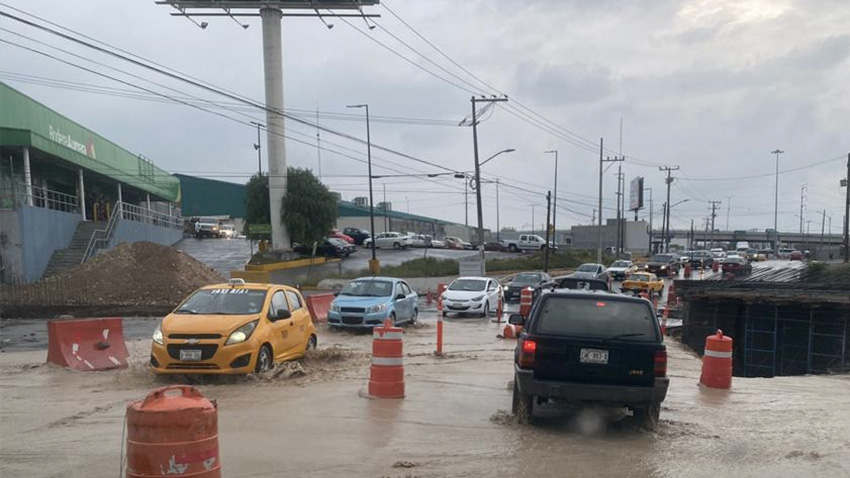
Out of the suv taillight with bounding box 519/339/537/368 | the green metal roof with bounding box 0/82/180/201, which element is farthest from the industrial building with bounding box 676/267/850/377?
the green metal roof with bounding box 0/82/180/201

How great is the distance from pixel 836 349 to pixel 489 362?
13745 mm

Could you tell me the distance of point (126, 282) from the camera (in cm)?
2941

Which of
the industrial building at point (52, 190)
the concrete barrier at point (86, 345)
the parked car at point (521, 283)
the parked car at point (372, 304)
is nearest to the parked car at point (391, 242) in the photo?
the industrial building at point (52, 190)

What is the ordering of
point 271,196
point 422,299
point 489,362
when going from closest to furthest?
point 489,362 < point 422,299 < point 271,196

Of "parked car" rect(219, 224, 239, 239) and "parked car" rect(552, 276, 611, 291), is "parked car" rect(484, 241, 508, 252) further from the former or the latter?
"parked car" rect(552, 276, 611, 291)

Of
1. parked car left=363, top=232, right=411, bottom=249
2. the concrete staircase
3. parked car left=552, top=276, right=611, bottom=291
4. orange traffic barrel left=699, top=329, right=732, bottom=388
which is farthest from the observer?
parked car left=363, top=232, right=411, bottom=249

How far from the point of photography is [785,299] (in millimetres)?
22406

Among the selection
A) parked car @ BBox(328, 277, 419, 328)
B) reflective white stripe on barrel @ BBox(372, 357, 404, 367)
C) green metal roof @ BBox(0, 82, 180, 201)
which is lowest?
parked car @ BBox(328, 277, 419, 328)

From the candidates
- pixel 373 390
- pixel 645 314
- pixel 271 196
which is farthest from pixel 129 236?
pixel 645 314

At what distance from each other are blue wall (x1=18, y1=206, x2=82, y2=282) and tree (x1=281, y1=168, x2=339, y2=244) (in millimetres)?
18509

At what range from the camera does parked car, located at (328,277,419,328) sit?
18.7m

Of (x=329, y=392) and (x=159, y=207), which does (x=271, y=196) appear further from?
(x=329, y=392)

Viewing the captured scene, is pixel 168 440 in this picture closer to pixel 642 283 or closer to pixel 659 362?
pixel 659 362

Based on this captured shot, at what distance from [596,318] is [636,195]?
107 m
